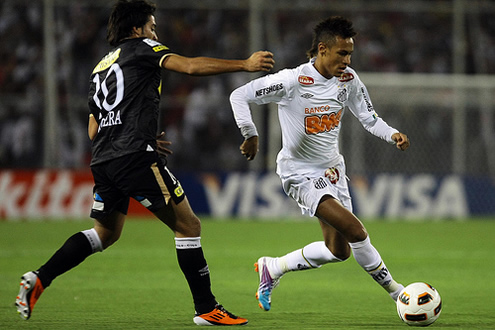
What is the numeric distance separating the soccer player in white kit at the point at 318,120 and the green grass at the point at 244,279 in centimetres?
49

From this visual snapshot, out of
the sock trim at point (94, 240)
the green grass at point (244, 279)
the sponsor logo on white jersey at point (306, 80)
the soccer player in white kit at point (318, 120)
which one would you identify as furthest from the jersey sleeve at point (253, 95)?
the green grass at point (244, 279)

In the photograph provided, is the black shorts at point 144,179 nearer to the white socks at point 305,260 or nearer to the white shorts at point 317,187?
the white shorts at point 317,187

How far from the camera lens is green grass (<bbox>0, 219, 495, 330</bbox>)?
605 cm

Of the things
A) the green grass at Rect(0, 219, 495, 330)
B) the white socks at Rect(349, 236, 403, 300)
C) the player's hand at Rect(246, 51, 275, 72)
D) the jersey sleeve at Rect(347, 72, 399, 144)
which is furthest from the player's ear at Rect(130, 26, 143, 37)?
the white socks at Rect(349, 236, 403, 300)

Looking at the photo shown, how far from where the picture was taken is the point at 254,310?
21.6ft

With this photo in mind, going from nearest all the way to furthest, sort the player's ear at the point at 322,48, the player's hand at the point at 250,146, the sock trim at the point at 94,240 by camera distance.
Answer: the sock trim at the point at 94,240, the player's hand at the point at 250,146, the player's ear at the point at 322,48

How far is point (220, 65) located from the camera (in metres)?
5.24

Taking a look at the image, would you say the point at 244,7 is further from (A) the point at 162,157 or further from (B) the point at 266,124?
(A) the point at 162,157

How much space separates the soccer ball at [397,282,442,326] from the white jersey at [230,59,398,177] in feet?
4.07

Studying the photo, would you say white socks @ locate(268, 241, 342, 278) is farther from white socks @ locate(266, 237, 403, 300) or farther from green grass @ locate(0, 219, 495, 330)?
green grass @ locate(0, 219, 495, 330)

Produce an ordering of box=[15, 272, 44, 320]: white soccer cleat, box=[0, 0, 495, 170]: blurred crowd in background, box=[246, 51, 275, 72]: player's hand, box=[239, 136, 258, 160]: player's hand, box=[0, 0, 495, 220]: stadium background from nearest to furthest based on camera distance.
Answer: box=[246, 51, 275, 72]: player's hand < box=[15, 272, 44, 320]: white soccer cleat < box=[239, 136, 258, 160]: player's hand < box=[0, 0, 495, 220]: stadium background < box=[0, 0, 495, 170]: blurred crowd in background

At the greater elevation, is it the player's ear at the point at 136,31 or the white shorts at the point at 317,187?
the player's ear at the point at 136,31

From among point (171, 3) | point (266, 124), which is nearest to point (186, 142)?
point (266, 124)

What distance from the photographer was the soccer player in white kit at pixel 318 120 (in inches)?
252
